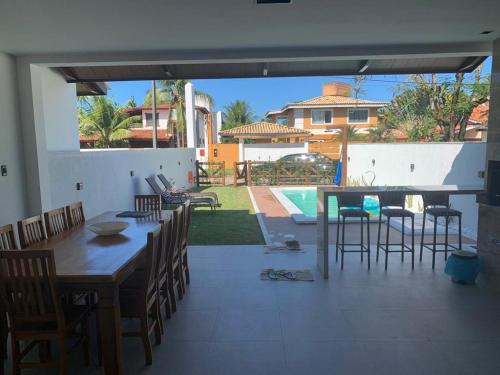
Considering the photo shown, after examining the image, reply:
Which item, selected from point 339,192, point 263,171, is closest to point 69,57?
point 339,192

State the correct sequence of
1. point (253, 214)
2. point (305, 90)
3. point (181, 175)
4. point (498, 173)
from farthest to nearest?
point (305, 90)
point (181, 175)
point (253, 214)
point (498, 173)

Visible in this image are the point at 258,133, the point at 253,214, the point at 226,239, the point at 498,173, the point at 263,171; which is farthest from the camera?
the point at 258,133

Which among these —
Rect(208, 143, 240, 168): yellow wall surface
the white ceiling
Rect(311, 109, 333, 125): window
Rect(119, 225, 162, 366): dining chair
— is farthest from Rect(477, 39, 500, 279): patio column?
Rect(311, 109, 333, 125): window

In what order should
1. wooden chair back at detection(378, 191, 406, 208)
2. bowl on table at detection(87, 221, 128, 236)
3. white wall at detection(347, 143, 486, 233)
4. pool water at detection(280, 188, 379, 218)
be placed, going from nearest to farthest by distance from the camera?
bowl on table at detection(87, 221, 128, 236) < wooden chair back at detection(378, 191, 406, 208) < white wall at detection(347, 143, 486, 233) < pool water at detection(280, 188, 379, 218)

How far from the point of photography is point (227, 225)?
7.86 m

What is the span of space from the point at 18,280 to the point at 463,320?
384cm

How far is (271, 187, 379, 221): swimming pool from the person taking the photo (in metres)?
9.60

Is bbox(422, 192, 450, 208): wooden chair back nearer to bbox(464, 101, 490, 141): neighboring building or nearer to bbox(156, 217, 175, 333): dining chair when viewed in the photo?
bbox(156, 217, 175, 333): dining chair

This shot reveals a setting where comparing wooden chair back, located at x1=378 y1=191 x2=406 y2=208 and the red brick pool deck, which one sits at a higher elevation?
wooden chair back, located at x1=378 y1=191 x2=406 y2=208

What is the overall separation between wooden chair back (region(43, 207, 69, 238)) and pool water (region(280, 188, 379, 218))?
6227 millimetres

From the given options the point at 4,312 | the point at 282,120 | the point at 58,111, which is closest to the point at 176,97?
the point at 282,120

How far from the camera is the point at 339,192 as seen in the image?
4.70 m

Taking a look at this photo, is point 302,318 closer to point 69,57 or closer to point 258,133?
point 69,57

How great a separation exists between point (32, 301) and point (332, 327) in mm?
2495
